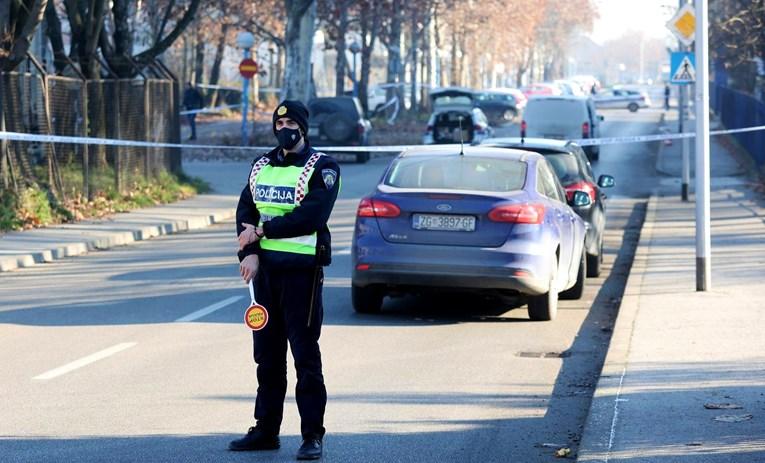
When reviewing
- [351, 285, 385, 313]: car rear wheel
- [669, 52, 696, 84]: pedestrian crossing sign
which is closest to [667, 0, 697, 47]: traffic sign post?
[669, 52, 696, 84]: pedestrian crossing sign

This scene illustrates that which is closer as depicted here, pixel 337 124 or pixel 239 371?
pixel 239 371

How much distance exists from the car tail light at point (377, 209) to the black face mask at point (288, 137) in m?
4.90

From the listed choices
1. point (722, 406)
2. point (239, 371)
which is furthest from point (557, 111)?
point (722, 406)

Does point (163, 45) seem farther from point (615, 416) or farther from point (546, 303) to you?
point (615, 416)

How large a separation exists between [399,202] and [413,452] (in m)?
4.74

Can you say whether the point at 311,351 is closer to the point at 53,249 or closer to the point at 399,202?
the point at 399,202

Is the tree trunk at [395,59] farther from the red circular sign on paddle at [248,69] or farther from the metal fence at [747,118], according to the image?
the red circular sign on paddle at [248,69]

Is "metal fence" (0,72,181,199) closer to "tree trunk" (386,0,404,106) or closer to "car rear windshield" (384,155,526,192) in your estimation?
"car rear windshield" (384,155,526,192)

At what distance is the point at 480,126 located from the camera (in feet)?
137

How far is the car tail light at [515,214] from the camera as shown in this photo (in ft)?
38.5

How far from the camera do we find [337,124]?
125 feet

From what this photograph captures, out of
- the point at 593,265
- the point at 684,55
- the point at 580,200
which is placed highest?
the point at 684,55

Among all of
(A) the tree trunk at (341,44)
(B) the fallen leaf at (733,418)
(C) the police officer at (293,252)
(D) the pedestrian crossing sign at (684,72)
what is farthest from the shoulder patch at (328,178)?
(A) the tree trunk at (341,44)

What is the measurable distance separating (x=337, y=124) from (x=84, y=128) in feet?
49.3
